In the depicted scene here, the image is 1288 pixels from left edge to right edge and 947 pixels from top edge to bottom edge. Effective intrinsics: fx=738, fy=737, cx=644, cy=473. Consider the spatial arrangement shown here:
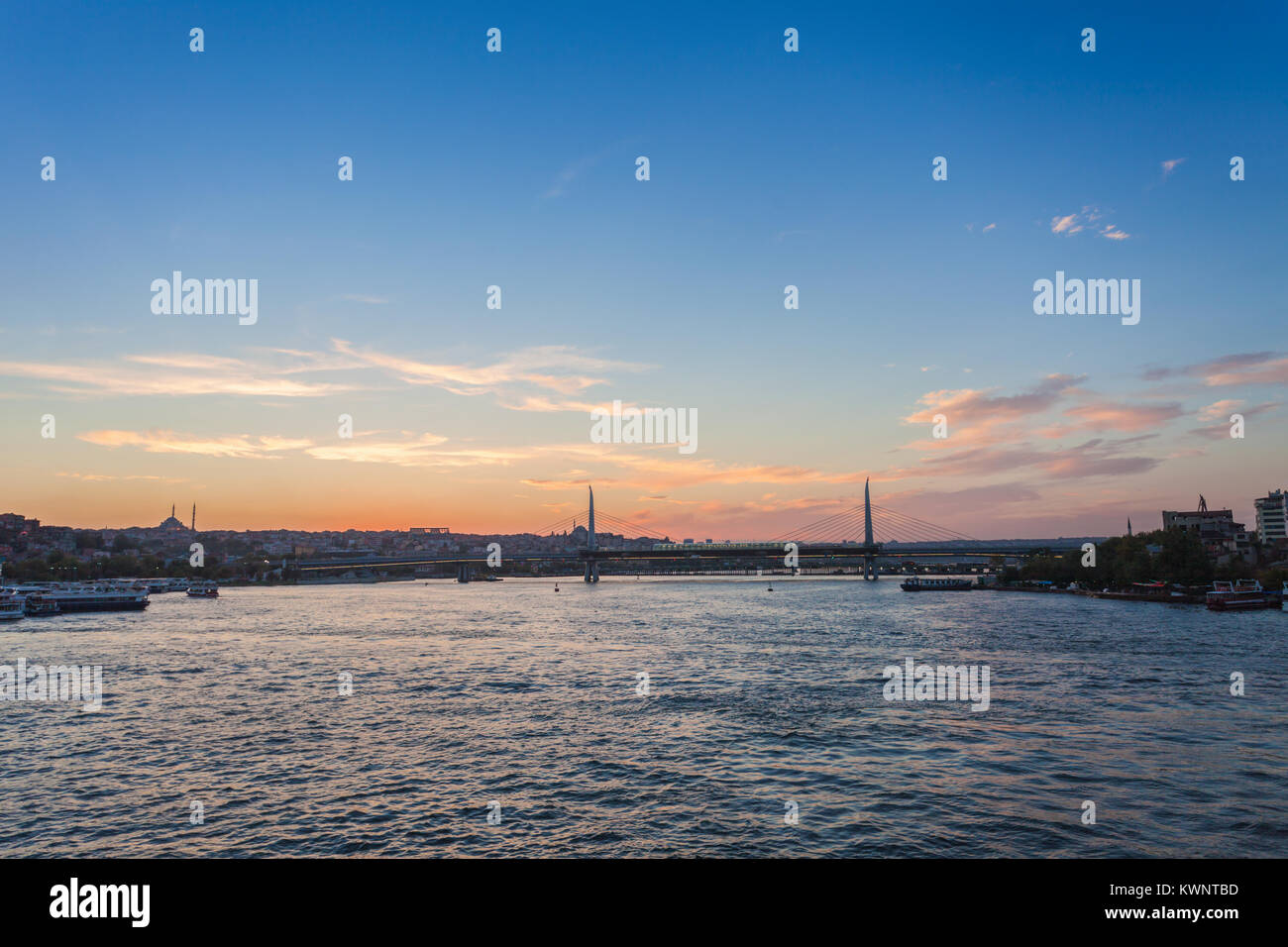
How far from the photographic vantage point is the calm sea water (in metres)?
17.2

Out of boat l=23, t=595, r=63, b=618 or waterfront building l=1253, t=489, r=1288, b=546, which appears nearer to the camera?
boat l=23, t=595, r=63, b=618

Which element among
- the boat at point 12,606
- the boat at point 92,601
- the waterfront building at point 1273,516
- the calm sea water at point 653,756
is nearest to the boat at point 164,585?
the boat at point 92,601

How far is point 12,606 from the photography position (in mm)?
90188

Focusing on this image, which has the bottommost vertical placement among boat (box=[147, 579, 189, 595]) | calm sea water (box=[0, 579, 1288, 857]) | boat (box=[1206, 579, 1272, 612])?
boat (box=[147, 579, 189, 595])

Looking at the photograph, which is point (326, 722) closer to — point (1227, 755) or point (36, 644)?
point (1227, 755)

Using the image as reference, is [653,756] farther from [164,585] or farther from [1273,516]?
[1273,516]

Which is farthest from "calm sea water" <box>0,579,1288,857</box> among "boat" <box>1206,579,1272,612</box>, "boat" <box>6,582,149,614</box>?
"boat" <box>6,582,149,614</box>

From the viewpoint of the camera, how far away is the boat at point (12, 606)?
287 feet

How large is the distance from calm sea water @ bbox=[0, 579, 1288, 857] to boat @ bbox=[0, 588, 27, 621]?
52070 millimetres

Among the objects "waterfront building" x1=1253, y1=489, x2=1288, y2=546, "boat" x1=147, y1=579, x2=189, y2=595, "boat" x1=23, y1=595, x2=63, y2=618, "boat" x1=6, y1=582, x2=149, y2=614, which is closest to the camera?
"boat" x1=23, y1=595, x2=63, y2=618

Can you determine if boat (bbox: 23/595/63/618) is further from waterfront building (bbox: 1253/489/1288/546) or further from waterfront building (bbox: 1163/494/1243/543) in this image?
waterfront building (bbox: 1253/489/1288/546)

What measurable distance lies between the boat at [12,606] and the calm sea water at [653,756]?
52070mm
